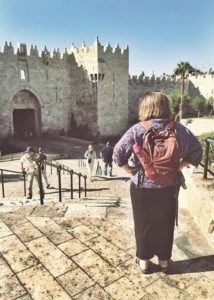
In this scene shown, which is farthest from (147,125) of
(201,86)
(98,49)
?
(201,86)

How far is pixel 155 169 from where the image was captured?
2051 mm

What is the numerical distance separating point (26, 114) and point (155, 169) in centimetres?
2297

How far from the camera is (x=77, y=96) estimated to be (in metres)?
23.5

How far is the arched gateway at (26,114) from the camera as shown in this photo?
2122cm

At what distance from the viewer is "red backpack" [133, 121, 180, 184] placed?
2021 mm

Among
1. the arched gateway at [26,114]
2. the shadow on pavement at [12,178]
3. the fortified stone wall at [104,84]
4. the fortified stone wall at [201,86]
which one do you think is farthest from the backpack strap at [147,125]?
the fortified stone wall at [201,86]

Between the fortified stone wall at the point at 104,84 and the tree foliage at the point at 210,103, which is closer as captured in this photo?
the fortified stone wall at the point at 104,84

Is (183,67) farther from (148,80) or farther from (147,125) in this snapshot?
(147,125)

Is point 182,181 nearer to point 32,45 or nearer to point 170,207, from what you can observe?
point 170,207

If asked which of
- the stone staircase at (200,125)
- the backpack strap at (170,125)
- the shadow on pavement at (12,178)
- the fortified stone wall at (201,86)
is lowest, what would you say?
the shadow on pavement at (12,178)

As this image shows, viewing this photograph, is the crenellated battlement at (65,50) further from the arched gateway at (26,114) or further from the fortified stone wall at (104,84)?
the arched gateway at (26,114)

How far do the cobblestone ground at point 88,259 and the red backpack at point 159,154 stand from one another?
0.94 metres

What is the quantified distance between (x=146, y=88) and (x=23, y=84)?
45.8ft

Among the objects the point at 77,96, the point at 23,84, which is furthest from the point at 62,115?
the point at 23,84
